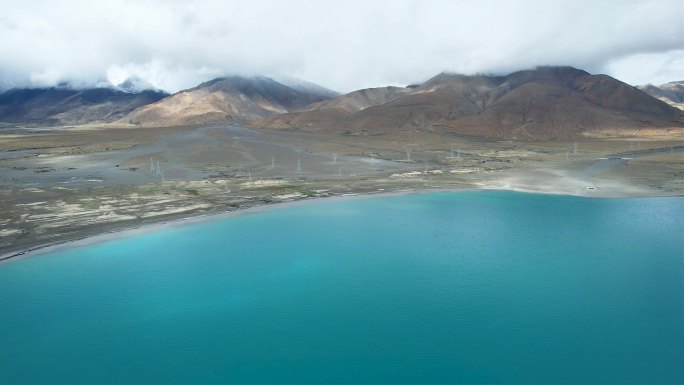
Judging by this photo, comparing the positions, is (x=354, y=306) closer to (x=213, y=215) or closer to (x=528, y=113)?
(x=213, y=215)

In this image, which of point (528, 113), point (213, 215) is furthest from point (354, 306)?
point (528, 113)

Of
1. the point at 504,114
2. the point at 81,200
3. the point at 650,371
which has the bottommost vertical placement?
the point at 650,371

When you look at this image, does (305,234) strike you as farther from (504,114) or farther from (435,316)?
(504,114)

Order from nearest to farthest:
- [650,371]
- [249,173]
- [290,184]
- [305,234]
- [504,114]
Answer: [650,371], [305,234], [290,184], [249,173], [504,114]

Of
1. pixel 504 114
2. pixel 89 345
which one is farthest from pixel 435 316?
pixel 504 114

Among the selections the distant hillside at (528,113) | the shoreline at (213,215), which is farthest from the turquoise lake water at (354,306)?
the distant hillside at (528,113)

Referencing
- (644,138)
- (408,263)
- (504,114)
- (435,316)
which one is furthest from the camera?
(504,114)
